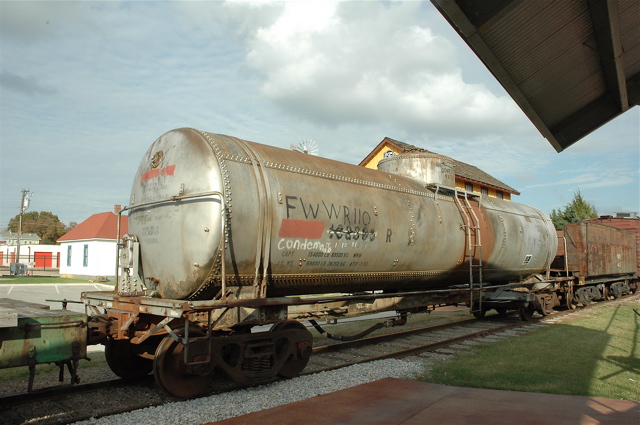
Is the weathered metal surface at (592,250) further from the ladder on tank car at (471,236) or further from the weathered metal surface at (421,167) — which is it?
the weathered metal surface at (421,167)

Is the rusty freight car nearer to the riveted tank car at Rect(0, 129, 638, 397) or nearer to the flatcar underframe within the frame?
the riveted tank car at Rect(0, 129, 638, 397)

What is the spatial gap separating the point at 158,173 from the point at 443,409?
5031 millimetres

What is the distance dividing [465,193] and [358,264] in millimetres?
4365

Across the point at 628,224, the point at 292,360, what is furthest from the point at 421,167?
the point at 628,224

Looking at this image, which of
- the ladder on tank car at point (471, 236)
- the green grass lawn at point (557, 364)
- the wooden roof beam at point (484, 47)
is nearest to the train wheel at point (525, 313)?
the green grass lawn at point (557, 364)

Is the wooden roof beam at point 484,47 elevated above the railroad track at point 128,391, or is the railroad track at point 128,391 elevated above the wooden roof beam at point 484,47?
the wooden roof beam at point 484,47

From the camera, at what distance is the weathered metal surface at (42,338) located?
4.94 meters

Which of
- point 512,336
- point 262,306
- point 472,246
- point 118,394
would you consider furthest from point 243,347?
point 512,336

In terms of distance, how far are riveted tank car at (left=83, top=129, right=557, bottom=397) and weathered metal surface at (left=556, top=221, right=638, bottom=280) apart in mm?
10138

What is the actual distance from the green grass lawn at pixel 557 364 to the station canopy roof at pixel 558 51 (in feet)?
13.5

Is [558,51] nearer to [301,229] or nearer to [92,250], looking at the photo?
[301,229]

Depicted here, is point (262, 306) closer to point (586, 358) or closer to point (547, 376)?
point (547, 376)

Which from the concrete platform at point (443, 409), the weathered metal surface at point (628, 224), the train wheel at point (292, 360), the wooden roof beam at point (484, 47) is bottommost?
the concrete platform at point (443, 409)

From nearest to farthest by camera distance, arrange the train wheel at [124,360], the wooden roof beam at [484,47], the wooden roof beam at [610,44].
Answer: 1. the wooden roof beam at [484,47]
2. the wooden roof beam at [610,44]
3. the train wheel at [124,360]
